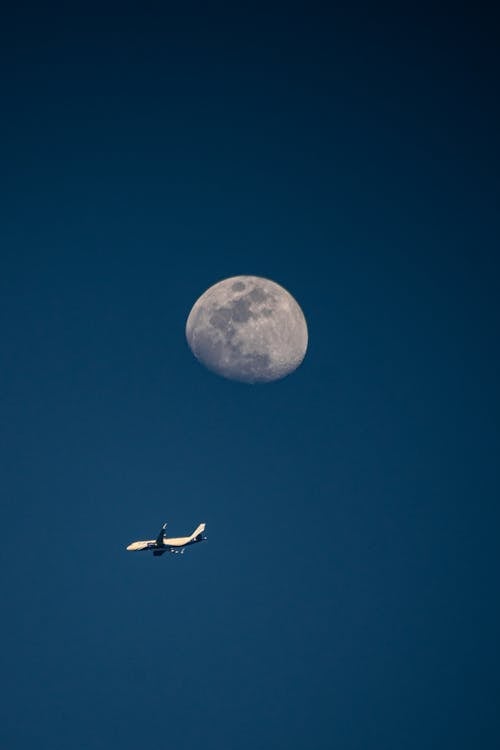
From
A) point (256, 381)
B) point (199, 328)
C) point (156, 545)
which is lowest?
point (156, 545)

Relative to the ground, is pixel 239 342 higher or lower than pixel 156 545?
higher

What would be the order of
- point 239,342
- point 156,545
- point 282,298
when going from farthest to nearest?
point 156,545 < point 282,298 < point 239,342

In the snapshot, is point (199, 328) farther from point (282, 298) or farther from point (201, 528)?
point (201, 528)

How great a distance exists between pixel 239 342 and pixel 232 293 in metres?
8.23

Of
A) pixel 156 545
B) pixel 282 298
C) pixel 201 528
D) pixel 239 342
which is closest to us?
pixel 239 342

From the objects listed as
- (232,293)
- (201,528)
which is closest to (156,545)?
(201,528)

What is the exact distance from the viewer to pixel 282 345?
289ft

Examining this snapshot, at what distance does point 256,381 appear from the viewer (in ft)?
284

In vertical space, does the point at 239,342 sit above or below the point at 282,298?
below

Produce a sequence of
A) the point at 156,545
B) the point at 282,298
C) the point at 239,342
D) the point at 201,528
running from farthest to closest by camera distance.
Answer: the point at 201,528 → the point at 156,545 → the point at 282,298 → the point at 239,342

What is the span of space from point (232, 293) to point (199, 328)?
6.57 metres

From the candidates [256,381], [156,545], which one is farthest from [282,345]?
[156,545]

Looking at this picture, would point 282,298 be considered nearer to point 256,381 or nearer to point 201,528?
point 256,381

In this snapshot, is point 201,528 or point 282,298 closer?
point 282,298
